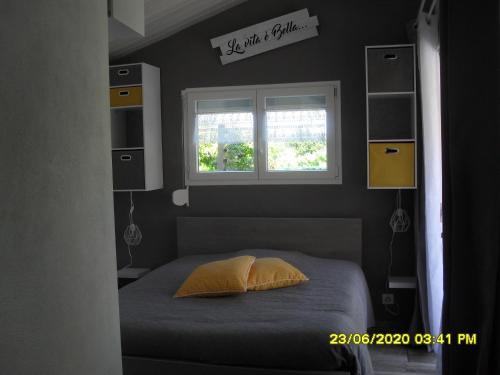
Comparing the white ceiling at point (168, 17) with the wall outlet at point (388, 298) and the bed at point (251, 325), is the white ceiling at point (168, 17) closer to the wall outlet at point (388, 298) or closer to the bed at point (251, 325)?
the bed at point (251, 325)

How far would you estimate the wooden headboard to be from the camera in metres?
3.85

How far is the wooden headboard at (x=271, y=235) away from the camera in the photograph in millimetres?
3854

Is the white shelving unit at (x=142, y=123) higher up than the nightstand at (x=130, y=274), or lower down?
higher up

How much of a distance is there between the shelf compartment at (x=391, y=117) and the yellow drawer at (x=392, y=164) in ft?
0.57

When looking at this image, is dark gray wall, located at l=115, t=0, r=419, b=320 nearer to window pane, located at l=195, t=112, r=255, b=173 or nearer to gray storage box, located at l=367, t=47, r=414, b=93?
window pane, located at l=195, t=112, r=255, b=173

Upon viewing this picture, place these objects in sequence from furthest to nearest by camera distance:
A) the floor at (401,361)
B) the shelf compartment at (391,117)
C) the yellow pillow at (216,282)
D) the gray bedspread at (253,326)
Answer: the shelf compartment at (391,117)
the floor at (401,361)
the yellow pillow at (216,282)
the gray bedspread at (253,326)

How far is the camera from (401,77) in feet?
11.4

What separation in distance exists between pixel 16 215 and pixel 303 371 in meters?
1.73

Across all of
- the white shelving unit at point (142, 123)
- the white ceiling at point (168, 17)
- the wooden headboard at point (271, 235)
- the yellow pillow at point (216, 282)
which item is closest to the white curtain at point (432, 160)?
the wooden headboard at point (271, 235)

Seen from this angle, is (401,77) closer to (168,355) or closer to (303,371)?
(303,371)

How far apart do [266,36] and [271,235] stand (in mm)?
1619

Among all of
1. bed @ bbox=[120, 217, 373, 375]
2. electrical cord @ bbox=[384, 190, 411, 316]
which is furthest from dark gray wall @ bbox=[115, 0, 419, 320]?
bed @ bbox=[120, 217, 373, 375]

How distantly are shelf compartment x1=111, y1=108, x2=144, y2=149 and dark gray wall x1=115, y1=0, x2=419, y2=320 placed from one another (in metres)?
0.23

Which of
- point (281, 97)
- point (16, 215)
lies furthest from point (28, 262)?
point (281, 97)
